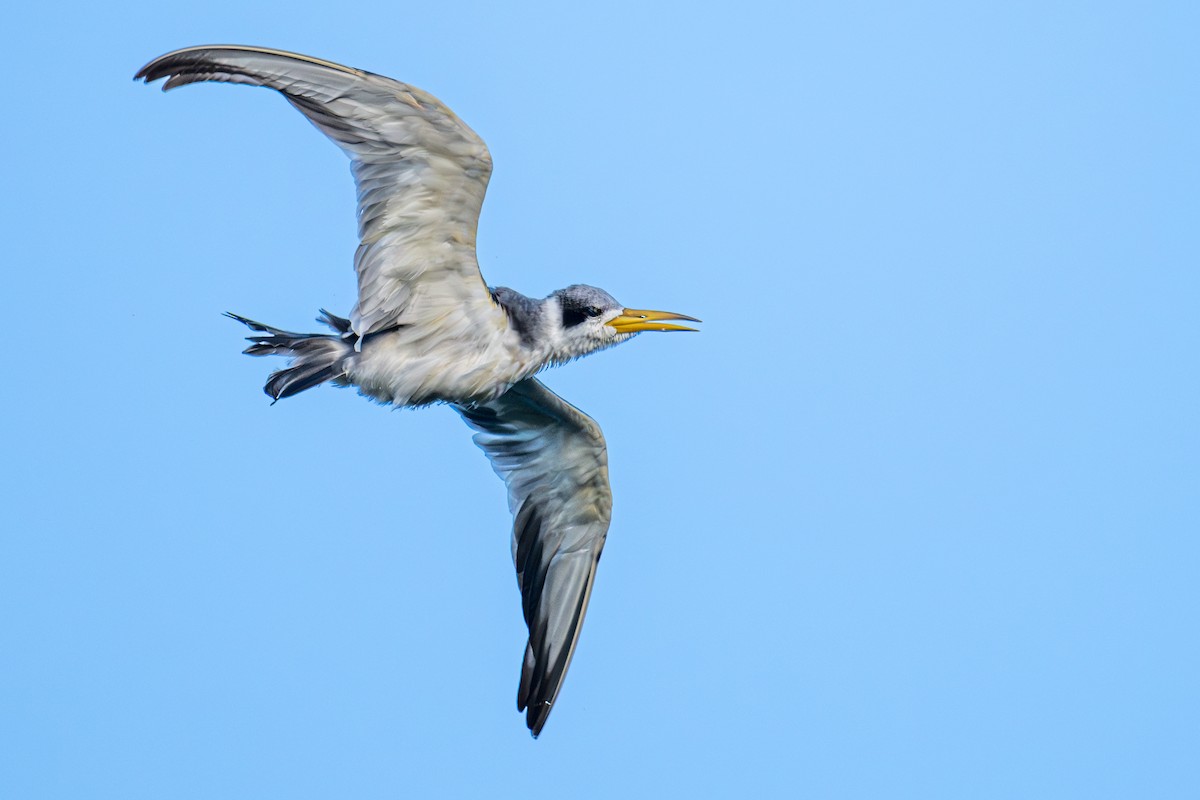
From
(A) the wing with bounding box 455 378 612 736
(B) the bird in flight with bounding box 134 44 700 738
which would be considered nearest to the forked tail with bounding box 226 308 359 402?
(B) the bird in flight with bounding box 134 44 700 738

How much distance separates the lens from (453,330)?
6191 mm

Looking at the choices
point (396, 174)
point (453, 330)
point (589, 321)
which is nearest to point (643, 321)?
point (589, 321)

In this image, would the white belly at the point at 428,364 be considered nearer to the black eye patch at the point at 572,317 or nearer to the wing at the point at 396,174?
the wing at the point at 396,174

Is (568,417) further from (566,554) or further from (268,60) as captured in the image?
(268,60)

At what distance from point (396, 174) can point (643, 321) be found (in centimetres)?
137

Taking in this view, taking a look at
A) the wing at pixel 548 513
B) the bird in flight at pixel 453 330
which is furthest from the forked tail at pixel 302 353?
the wing at pixel 548 513

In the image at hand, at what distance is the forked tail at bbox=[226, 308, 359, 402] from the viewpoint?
6082mm

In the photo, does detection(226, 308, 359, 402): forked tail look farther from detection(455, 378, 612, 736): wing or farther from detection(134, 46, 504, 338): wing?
detection(455, 378, 612, 736): wing

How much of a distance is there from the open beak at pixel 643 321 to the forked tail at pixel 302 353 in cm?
117

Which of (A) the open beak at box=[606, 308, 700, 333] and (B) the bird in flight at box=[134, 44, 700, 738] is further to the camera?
(A) the open beak at box=[606, 308, 700, 333]

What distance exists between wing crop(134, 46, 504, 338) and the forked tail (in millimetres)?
161

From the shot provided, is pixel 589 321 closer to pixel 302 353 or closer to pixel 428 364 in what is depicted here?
pixel 428 364

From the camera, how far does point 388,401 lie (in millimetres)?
6250

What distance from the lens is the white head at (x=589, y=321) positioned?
629 cm
